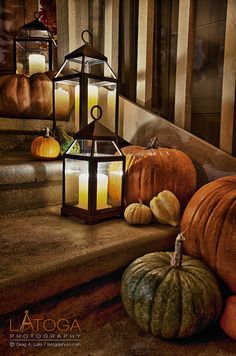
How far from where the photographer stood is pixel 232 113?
4.79ft

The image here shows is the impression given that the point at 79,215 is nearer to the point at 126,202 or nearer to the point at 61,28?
the point at 126,202

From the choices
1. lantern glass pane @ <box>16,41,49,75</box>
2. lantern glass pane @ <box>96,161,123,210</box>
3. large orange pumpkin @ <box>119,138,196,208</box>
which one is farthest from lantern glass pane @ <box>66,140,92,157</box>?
lantern glass pane @ <box>16,41,49,75</box>

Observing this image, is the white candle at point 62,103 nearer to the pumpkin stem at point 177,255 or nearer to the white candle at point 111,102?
the white candle at point 111,102

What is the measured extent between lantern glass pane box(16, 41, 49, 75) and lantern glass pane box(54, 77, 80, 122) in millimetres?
414

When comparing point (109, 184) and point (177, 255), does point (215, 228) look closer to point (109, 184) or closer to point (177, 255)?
point (177, 255)

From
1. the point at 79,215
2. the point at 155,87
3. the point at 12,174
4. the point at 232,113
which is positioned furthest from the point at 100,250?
the point at 155,87

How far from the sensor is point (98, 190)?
1256 millimetres

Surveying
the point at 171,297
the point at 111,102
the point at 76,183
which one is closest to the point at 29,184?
the point at 76,183

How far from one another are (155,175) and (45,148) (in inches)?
23.2

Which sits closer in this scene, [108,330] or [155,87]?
[108,330]

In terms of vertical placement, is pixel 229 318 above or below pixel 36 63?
below

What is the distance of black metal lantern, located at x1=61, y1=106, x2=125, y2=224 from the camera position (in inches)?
47.0

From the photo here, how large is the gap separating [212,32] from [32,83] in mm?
1192

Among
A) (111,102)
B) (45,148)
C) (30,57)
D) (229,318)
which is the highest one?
(30,57)
